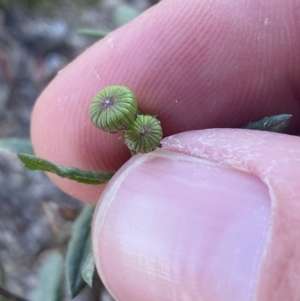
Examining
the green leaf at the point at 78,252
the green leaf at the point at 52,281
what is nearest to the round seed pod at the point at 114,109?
the green leaf at the point at 78,252

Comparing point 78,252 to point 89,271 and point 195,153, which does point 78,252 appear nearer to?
point 89,271

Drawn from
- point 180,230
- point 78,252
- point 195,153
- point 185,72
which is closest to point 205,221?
point 180,230

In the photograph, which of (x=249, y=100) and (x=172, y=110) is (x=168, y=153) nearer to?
(x=172, y=110)

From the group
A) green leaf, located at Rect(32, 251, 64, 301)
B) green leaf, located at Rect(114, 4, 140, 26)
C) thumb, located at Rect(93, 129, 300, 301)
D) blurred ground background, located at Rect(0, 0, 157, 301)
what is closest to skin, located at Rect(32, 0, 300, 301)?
thumb, located at Rect(93, 129, 300, 301)

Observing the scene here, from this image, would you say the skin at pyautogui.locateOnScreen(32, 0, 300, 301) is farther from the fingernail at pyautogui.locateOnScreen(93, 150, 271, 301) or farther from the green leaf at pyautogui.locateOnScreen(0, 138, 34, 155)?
the green leaf at pyautogui.locateOnScreen(0, 138, 34, 155)

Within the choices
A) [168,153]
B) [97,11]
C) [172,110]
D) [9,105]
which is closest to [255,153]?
[168,153]

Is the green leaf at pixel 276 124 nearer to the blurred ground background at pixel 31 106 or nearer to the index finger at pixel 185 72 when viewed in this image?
the index finger at pixel 185 72
